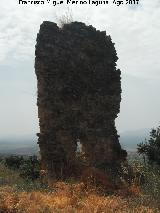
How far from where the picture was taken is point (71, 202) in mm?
13742

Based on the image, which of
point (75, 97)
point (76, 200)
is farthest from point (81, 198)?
point (75, 97)

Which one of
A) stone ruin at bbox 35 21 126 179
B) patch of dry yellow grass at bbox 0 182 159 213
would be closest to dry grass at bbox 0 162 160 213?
patch of dry yellow grass at bbox 0 182 159 213

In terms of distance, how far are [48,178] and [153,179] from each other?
13.4ft

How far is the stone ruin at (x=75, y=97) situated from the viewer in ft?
55.8

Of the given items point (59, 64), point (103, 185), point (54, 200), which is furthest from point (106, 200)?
point (59, 64)

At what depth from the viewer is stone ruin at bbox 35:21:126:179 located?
669 inches

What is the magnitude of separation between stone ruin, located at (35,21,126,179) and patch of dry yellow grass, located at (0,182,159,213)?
1.49 m

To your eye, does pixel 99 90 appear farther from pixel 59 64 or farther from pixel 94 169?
pixel 94 169

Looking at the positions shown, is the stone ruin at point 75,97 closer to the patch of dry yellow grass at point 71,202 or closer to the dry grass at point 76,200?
the dry grass at point 76,200

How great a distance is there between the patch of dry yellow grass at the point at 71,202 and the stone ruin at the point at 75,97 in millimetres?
1486

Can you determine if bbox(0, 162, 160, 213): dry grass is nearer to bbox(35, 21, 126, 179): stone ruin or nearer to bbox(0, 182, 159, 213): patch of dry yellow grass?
bbox(0, 182, 159, 213): patch of dry yellow grass

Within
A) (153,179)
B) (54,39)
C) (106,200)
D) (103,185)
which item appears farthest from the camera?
(54,39)

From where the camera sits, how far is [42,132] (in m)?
17.2

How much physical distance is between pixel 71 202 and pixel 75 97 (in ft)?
15.3
